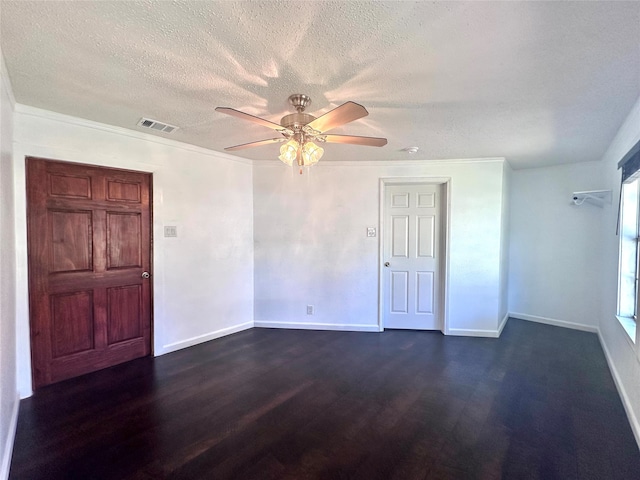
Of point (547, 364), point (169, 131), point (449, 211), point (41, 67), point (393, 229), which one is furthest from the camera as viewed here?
point (393, 229)

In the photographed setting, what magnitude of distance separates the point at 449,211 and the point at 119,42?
3.77 m

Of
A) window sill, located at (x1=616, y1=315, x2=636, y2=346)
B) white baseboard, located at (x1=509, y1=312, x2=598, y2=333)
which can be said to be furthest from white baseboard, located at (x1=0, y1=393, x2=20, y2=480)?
white baseboard, located at (x1=509, y1=312, x2=598, y2=333)

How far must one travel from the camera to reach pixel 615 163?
127 inches

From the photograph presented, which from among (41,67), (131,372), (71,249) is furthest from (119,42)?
(131,372)

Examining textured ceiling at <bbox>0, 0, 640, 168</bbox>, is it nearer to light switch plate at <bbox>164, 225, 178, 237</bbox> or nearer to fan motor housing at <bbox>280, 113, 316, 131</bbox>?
fan motor housing at <bbox>280, 113, 316, 131</bbox>

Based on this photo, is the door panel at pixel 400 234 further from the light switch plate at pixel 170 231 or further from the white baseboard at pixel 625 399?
the light switch plate at pixel 170 231

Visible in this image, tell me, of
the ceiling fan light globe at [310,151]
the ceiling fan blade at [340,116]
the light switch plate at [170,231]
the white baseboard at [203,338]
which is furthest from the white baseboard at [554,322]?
the light switch plate at [170,231]

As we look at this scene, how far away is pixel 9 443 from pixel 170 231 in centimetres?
207

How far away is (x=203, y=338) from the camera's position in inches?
147

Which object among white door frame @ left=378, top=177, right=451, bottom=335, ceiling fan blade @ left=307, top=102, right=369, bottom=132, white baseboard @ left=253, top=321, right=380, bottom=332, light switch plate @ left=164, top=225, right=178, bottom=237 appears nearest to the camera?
ceiling fan blade @ left=307, top=102, right=369, bottom=132

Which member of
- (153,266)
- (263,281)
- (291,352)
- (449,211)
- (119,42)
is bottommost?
(291,352)

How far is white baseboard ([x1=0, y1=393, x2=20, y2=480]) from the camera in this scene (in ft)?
5.47

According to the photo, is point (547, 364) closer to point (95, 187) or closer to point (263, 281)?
point (263, 281)

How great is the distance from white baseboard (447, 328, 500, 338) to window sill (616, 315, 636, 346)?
1.34 metres
